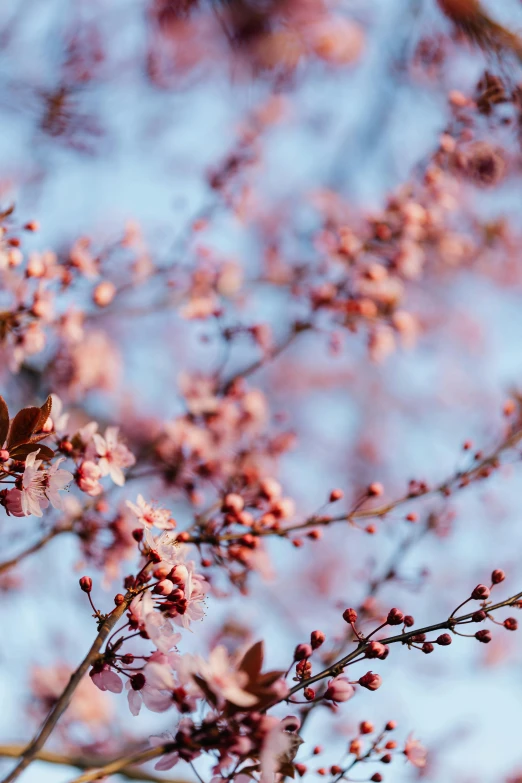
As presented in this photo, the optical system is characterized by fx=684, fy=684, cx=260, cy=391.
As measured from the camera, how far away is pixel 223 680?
1248mm

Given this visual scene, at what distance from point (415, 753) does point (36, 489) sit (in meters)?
1.14

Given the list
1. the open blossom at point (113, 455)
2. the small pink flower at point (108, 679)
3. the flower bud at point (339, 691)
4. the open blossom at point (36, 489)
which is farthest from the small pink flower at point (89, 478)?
the flower bud at point (339, 691)

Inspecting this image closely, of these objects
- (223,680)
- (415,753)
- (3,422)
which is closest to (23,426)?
(3,422)

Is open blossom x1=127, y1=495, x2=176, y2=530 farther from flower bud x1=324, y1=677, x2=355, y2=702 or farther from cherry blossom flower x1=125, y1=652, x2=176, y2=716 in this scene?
flower bud x1=324, y1=677, x2=355, y2=702

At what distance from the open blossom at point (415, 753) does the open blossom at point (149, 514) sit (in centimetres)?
82

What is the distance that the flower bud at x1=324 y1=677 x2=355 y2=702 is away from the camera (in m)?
1.42

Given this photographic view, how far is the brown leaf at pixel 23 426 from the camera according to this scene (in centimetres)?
144

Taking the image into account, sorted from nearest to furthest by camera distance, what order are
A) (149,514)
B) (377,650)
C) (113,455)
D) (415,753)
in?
(377,650) < (415,753) < (149,514) < (113,455)

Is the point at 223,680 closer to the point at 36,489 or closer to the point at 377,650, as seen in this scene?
the point at 377,650

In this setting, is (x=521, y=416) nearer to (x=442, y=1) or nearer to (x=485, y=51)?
(x=485, y=51)

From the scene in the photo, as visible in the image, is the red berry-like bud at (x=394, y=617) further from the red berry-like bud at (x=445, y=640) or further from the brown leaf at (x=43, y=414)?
the brown leaf at (x=43, y=414)

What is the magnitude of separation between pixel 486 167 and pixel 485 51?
2.09 feet

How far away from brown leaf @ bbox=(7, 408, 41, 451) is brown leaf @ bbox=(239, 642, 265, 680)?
634mm

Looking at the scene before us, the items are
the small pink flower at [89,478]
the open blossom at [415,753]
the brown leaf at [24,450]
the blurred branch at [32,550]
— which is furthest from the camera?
the blurred branch at [32,550]
